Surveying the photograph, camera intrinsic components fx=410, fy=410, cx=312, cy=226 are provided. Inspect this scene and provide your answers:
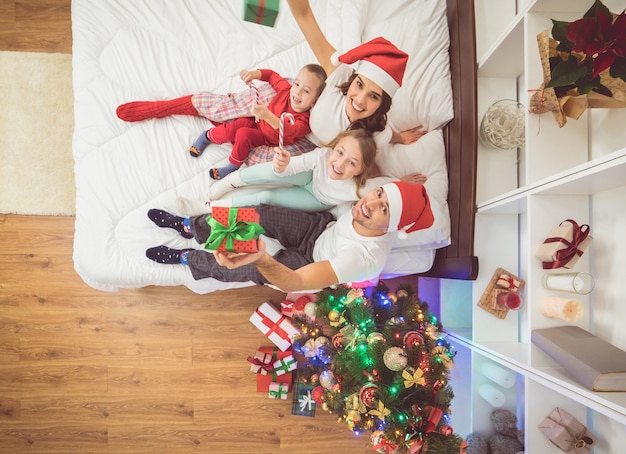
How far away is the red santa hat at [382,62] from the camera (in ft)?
4.81

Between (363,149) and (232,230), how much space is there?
65 centimetres

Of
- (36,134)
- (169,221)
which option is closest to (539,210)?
(169,221)

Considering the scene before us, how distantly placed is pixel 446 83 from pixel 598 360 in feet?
3.91

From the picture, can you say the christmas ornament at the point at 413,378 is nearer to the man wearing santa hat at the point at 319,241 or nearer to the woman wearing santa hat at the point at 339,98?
the man wearing santa hat at the point at 319,241

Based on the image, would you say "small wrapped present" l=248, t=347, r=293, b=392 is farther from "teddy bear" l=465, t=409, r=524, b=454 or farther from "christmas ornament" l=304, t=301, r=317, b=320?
"teddy bear" l=465, t=409, r=524, b=454

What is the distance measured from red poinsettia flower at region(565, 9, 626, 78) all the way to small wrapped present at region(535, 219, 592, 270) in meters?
0.48

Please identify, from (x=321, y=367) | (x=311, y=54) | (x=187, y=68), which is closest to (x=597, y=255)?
(x=321, y=367)

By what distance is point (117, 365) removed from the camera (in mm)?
2170

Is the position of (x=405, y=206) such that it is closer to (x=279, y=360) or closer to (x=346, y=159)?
(x=346, y=159)

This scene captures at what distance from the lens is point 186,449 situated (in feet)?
7.11

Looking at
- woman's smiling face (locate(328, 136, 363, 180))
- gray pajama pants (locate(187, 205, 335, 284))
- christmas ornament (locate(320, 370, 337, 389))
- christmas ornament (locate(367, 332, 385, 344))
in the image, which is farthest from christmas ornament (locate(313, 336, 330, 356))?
woman's smiling face (locate(328, 136, 363, 180))

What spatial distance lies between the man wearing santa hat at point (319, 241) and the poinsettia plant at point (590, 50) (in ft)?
1.87

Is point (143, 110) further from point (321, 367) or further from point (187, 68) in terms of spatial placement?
point (321, 367)

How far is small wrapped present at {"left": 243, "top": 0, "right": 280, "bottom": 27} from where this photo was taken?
1.34 metres
